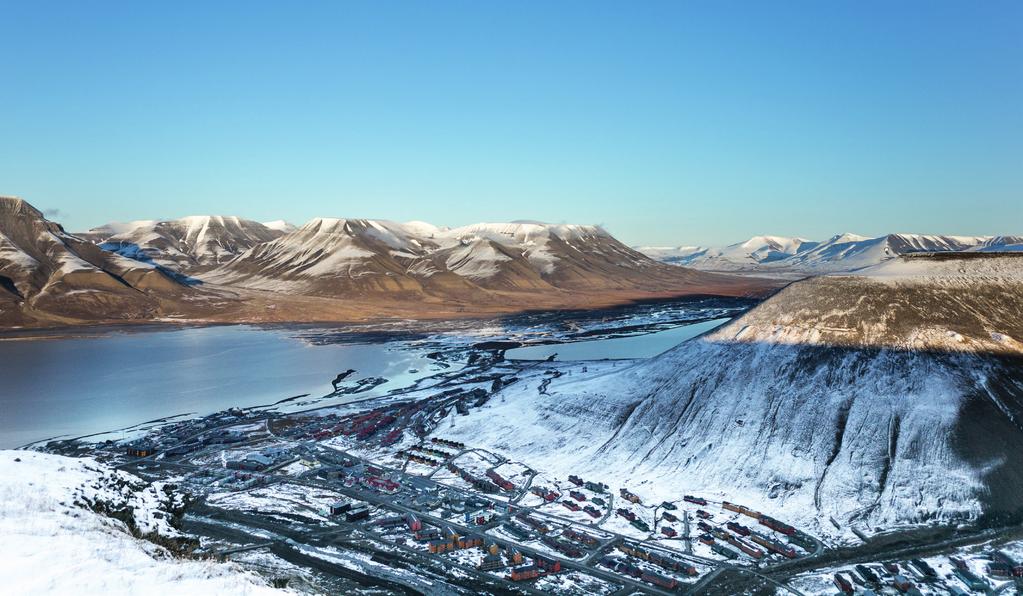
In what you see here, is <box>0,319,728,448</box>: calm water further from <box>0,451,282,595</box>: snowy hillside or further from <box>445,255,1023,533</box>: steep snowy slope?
<box>0,451,282,595</box>: snowy hillside

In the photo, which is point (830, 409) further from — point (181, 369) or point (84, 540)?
point (181, 369)

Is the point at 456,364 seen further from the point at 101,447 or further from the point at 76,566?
the point at 76,566

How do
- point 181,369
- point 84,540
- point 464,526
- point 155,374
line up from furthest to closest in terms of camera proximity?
point 181,369 → point 155,374 → point 464,526 → point 84,540

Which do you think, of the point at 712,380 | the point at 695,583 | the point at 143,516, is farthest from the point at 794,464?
the point at 143,516

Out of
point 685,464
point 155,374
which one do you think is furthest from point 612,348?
point 155,374

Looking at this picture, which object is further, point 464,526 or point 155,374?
point 155,374

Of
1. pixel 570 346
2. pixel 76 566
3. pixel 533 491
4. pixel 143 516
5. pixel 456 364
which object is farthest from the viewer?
pixel 570 346
